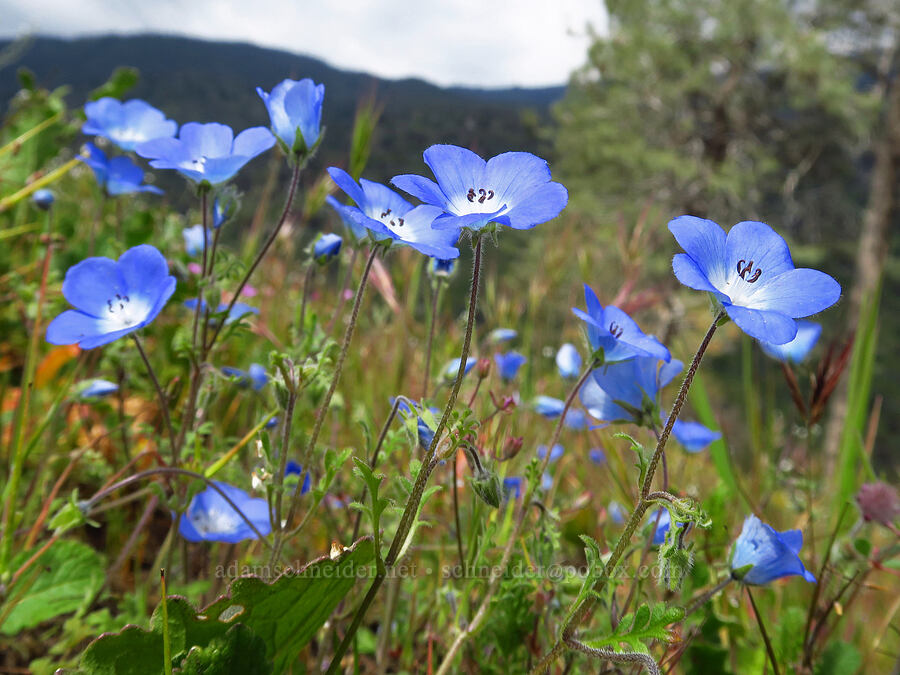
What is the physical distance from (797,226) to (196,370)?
16938mm

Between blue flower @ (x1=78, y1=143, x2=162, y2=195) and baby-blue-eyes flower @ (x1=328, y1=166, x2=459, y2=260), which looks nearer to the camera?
baby-blue-eyes flower @ (x1=328, y1=166, x2=459, y2=260)

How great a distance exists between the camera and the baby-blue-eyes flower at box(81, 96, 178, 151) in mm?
1168

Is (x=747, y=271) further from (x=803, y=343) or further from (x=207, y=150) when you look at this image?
(x=803, y=343)

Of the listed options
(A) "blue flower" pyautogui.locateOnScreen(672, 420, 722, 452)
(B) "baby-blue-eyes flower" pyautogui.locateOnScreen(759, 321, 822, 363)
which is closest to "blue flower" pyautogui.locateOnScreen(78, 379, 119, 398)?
(A) "blue flower" pyautogui.locateOnScreen(672, 420, 722, 452)

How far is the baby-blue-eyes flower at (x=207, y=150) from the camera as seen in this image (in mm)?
813

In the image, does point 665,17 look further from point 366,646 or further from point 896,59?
point 366,646

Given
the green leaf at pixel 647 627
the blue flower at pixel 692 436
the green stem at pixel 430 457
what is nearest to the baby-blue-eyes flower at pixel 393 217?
the green stem at pixel 430 457

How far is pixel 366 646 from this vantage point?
1.17 metres

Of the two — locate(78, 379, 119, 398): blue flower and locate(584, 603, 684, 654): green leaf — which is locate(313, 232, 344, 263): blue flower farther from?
locate(584, 603, 684, 654): green leaf

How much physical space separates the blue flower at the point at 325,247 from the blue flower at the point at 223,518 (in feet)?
1.22

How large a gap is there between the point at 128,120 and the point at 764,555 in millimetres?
1298

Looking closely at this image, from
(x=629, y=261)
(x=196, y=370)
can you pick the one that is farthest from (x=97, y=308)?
(x=629, y=261)

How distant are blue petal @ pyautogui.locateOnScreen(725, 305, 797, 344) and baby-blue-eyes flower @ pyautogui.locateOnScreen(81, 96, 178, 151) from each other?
102cm

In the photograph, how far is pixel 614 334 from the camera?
0.80 metres
